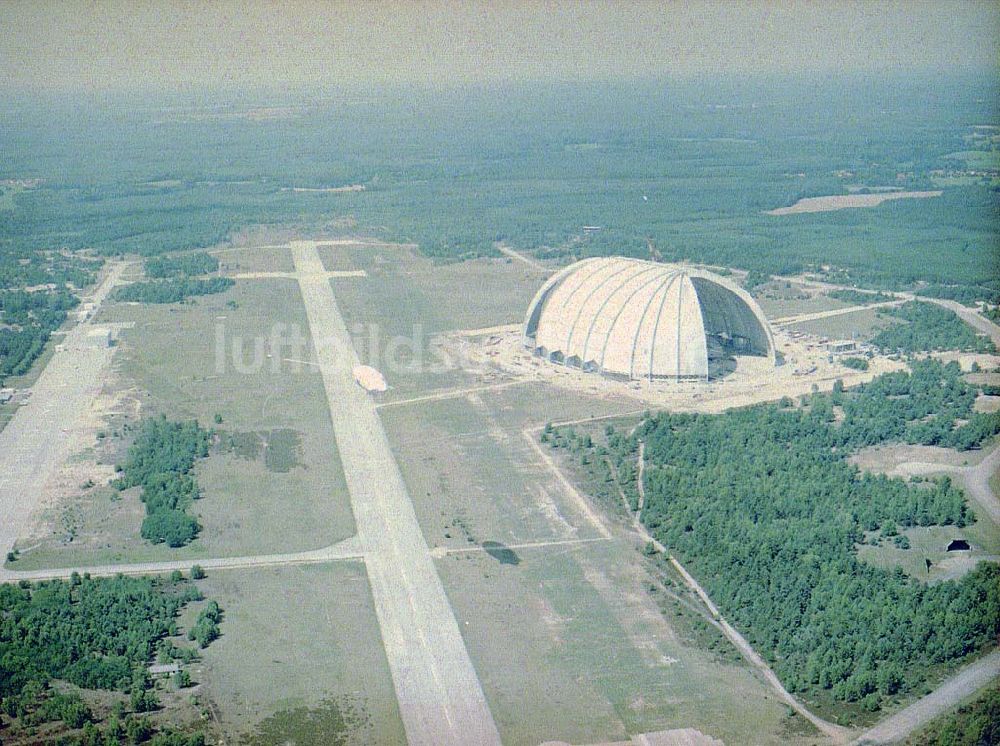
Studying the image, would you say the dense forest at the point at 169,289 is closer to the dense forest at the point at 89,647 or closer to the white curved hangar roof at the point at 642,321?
the white curved hangar roof at the point at 642,321

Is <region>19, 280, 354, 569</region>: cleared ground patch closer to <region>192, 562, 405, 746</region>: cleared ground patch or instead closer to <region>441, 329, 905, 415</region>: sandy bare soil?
<region>192, 562, 405, 746</region>: cleared ground patch

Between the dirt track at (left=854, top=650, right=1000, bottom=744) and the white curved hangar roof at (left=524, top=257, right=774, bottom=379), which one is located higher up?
the white curved hangar roof at (left=524, top=257, right=774, bottom=379)

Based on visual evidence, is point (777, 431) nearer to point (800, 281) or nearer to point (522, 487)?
point (522, 487)

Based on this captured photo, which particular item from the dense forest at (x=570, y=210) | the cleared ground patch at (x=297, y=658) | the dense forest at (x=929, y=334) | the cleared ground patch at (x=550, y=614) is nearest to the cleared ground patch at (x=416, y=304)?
the dense forest at (x=570, y=210)

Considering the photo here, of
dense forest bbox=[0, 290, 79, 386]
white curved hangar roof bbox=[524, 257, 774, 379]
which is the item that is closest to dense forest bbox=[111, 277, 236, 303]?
dense forest bbox=[0, 290, 79, 386]

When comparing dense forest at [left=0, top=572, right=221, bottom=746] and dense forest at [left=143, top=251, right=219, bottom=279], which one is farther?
dense forest at [left=143, top=251, right=219, bottom=279]

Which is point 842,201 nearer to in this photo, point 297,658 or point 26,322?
point 26,322
